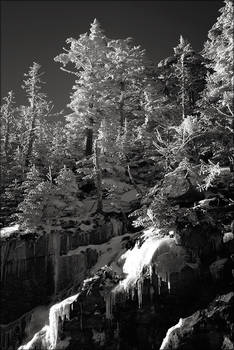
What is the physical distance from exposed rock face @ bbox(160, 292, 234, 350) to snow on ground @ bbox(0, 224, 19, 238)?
45.4 feet

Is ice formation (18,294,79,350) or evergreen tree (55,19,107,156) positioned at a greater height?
evergreen tree (55,19,107,156)

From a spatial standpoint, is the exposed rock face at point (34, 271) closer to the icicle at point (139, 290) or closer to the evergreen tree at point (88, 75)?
the icicle at point (139, 290)

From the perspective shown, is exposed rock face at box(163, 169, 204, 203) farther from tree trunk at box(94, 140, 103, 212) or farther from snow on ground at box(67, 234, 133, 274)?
tree trunk at box(94, 140, 103, 212)

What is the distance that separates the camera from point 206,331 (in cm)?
2023

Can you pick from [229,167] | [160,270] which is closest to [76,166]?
[229,167]

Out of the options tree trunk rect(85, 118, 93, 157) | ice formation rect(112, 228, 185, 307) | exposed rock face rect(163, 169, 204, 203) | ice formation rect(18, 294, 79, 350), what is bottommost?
ice formation rect(18, 294, 79, 350)

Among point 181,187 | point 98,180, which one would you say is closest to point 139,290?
point 181,187

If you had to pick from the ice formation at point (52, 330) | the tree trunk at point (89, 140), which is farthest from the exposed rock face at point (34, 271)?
the tree trunk at point (89, 140)

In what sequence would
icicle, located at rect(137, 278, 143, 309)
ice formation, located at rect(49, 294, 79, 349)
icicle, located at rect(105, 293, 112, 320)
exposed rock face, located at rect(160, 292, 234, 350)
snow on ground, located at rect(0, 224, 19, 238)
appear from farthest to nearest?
snow on ground, located at rect(0, 224, 19, 238), ice formation, located at rect(49, 294, 79, 349), icicle, located at rect(105, 293, 112, 320), icicle, located at rect(137, 278, 143, 309), exposed rock face, located at rect(160, 292, 234, 350)

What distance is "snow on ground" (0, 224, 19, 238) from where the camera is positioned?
28.6m

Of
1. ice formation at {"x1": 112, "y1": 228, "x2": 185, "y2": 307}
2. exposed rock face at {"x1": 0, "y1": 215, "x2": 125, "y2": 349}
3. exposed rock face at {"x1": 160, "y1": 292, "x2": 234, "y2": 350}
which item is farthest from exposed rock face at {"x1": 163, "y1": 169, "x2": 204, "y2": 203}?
exposed rock face at {"x1": 160, "y1": 292, "x2": 234, "y2": 350}

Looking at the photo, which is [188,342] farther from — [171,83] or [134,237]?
[171,83]

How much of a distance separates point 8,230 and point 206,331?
632 inches

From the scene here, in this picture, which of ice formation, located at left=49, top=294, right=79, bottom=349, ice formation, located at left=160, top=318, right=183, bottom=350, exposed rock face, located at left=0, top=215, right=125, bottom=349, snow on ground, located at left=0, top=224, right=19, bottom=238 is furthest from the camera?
snow on ground, located at left=0, top=224, right=19, bottom=238
